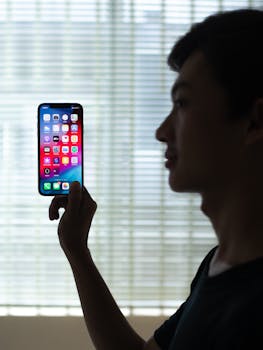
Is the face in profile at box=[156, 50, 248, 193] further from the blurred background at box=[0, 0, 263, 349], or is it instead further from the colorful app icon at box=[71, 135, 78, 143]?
the blurred background at box=[0, 0, 263, 349]

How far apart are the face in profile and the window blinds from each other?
996mm

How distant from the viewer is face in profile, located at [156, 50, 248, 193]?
0.64m

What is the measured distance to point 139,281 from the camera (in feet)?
5.67

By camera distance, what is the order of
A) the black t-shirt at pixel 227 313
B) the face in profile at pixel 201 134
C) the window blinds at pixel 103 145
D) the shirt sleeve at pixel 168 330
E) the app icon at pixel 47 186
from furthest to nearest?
the window blinds at pixel 103 145 < the app icon at pixel 47 186 < the shirt sleeve at pixel 168 330 < the face in profile at pixel 201 134 < the black t-shirt at pixel 227 313

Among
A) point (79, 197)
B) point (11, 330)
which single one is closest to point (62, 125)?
point (79, 197)

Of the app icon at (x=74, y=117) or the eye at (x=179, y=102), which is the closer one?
the eye at (x=179, y=102)

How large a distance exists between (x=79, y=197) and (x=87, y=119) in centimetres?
82

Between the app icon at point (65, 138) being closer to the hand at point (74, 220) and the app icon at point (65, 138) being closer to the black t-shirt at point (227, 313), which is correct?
the hand at point (74, 220)

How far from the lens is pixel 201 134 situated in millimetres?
658

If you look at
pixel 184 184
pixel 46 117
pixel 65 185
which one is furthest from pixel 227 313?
pixel 46 117

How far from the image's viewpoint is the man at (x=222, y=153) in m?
0.61

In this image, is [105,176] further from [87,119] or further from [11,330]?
[11,330]

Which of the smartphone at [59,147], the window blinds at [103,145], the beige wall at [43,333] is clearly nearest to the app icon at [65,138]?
the smartphone at [59,147]

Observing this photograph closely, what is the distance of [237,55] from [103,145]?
1.09m
